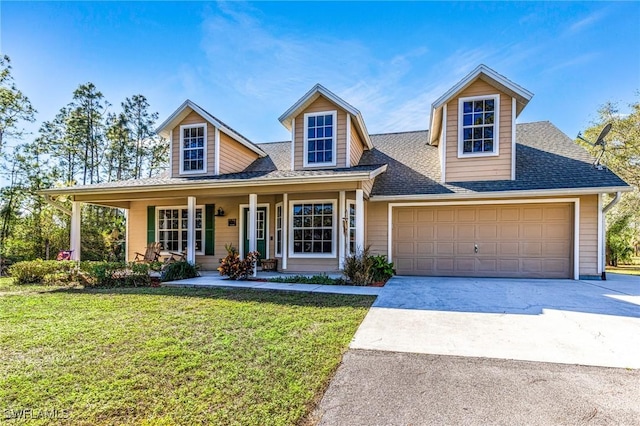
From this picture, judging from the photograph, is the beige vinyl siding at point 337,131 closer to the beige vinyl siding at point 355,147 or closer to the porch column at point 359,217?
the beige vinyl siding at point 355,147

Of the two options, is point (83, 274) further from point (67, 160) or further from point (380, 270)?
point (67, 160)

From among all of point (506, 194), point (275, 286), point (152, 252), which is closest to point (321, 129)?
point (275, 286)

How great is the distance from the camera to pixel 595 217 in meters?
8.46

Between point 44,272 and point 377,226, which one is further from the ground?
point 377,226

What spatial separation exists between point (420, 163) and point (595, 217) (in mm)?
4835

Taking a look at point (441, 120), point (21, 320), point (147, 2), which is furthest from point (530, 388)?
point (147, 2)

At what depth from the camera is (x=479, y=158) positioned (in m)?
9.33

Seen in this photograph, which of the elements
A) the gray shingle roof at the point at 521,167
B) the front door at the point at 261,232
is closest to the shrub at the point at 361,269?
the gray shingle roof at the point at 521,167

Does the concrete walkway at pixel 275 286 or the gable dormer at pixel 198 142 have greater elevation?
the gable dormer at pixel 198 142

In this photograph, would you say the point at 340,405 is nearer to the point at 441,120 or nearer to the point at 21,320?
the point at 21,320

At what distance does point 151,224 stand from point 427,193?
9.44 m

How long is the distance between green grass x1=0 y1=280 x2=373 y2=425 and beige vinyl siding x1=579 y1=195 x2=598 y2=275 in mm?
6994

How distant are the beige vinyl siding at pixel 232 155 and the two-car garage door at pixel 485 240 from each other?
5579 mm

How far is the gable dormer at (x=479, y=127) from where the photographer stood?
902cm
